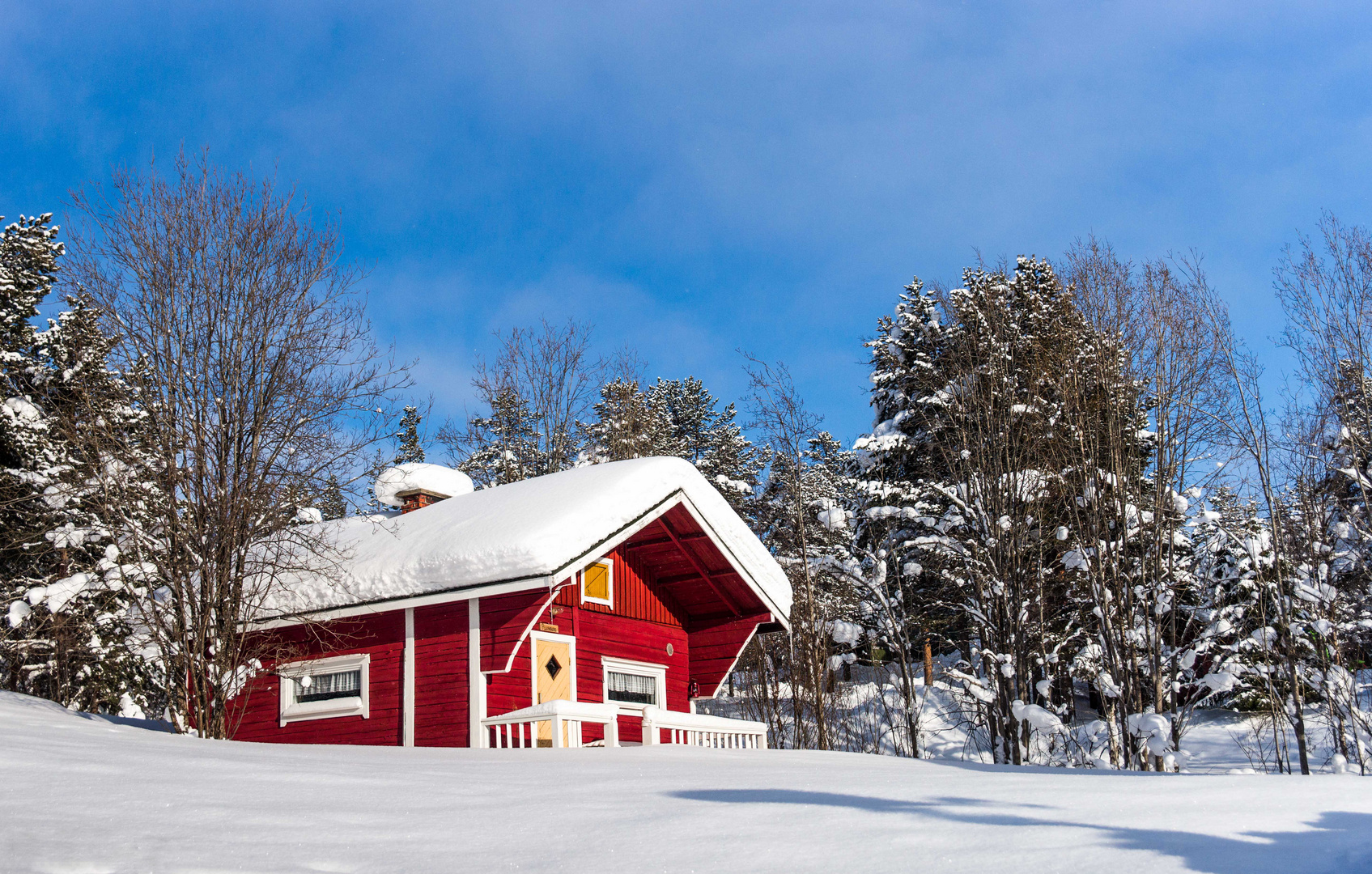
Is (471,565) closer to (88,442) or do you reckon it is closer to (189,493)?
(189,493)

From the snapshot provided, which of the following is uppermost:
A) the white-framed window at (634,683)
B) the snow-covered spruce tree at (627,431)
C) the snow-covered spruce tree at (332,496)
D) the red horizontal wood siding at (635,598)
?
the snow-covered spruce tree at (627,431)

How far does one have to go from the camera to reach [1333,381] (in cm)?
1641

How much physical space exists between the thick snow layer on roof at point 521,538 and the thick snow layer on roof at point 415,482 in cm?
263

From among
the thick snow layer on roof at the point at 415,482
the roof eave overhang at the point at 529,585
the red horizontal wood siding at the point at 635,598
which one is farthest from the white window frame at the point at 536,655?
the thick snow layer on roof at the point at 415,482

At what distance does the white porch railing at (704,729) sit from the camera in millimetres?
12352

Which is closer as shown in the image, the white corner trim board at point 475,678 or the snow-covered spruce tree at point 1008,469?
the white corner trim board at point 475,678

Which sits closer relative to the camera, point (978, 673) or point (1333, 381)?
point (1333, 381)

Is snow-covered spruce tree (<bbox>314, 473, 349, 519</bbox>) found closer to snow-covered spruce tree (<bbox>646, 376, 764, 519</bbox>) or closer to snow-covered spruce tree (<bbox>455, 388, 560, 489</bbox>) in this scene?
snow-covered spruce tree (<bbox>455, 388, 560, 489</bbox>)

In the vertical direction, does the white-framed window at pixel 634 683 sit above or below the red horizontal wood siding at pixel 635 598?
below

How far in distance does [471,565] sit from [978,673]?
13422mm

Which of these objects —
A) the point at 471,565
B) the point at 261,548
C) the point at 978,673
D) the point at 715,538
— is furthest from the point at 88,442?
the point at 978,673

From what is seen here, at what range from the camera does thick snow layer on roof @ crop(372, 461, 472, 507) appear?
20172 mm

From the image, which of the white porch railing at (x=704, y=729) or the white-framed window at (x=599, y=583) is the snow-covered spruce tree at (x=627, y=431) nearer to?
the white-framed window at (x=599, y=583)

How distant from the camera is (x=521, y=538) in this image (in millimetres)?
13438
